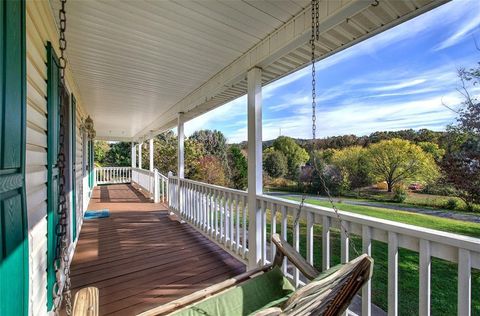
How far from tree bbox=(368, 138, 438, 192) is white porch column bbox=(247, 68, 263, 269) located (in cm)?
161

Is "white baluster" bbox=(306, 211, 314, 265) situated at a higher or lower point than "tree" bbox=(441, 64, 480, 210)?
lower

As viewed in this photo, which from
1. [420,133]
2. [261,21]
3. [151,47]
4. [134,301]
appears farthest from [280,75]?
[134,301]

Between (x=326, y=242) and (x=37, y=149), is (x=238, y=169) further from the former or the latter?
(x=37, y=149)

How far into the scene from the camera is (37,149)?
5.64 feet

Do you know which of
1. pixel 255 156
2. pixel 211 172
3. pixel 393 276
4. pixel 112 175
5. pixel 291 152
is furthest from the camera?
pixel 112 175

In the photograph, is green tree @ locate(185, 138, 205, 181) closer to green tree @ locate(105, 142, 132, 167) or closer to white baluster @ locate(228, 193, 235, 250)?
green tree @ locate(105, 142, 132, 167)

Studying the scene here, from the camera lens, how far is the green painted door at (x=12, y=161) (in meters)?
1.00

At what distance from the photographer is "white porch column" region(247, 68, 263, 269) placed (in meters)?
2.80

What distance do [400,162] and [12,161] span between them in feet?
11.8

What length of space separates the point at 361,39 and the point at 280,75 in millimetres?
1090

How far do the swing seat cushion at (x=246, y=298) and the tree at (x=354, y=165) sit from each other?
6.52 ft

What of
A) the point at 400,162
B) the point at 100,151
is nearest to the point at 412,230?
the point at 400,162

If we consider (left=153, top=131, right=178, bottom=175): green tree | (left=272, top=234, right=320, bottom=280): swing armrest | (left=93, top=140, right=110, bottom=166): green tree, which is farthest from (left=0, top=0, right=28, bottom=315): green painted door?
(left=93, top=140, right=110, bottom=166): green tree

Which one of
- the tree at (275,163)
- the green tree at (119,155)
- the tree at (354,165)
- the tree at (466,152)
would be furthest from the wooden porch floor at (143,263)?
the green tree at (119,155)
